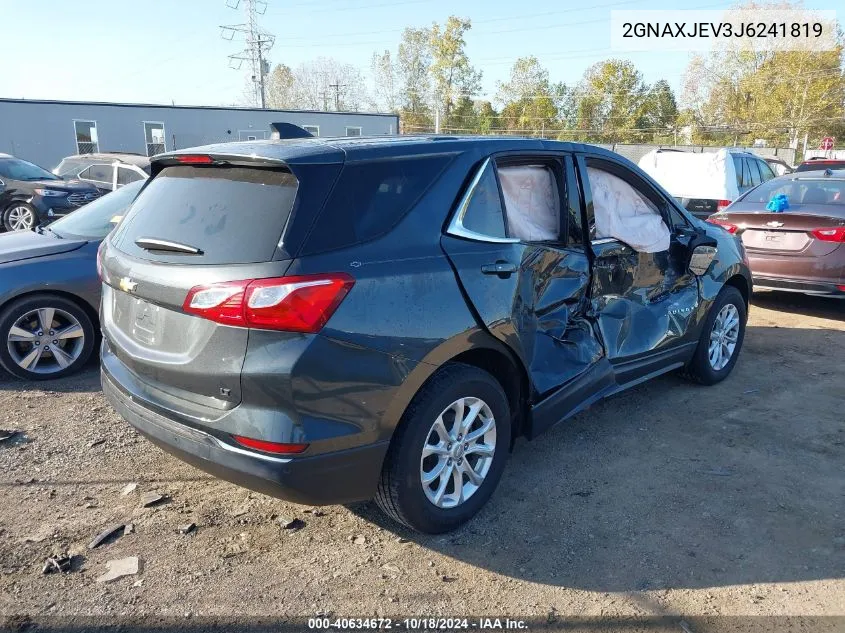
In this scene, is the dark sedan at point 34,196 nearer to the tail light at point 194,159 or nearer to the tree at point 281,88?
the tail light at point 194,159

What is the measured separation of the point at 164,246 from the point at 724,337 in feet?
13.8

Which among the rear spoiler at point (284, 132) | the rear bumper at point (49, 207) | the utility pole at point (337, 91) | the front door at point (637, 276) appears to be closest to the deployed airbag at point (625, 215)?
the front door at point (637, 276)

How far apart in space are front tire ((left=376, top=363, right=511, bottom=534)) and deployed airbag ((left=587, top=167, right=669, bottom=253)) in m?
1.43

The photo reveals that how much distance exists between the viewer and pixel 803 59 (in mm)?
44219

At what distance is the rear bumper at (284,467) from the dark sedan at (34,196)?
36.9ft

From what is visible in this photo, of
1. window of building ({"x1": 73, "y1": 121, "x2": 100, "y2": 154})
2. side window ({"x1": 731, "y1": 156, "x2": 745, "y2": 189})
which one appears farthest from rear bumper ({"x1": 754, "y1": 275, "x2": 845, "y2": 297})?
window of building ({"x1": 73, "y1": 121, "x2": 100, "y2": 154})

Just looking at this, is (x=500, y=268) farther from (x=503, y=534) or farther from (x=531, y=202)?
(x=503, y=534)

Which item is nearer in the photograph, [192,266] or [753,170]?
[192,266]

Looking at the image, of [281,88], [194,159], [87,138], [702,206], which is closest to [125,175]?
[194,159]

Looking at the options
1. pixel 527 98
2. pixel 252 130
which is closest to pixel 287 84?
pixel 527 98

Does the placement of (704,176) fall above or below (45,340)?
above

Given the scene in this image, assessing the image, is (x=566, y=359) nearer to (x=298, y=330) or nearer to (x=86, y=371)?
(x=298, y=330)

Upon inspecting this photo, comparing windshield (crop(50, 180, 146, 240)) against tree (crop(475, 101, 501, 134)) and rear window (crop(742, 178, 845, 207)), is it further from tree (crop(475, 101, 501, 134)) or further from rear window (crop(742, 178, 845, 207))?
tree (crop(475, 101, 501, 134))

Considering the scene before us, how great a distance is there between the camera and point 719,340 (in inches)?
203
